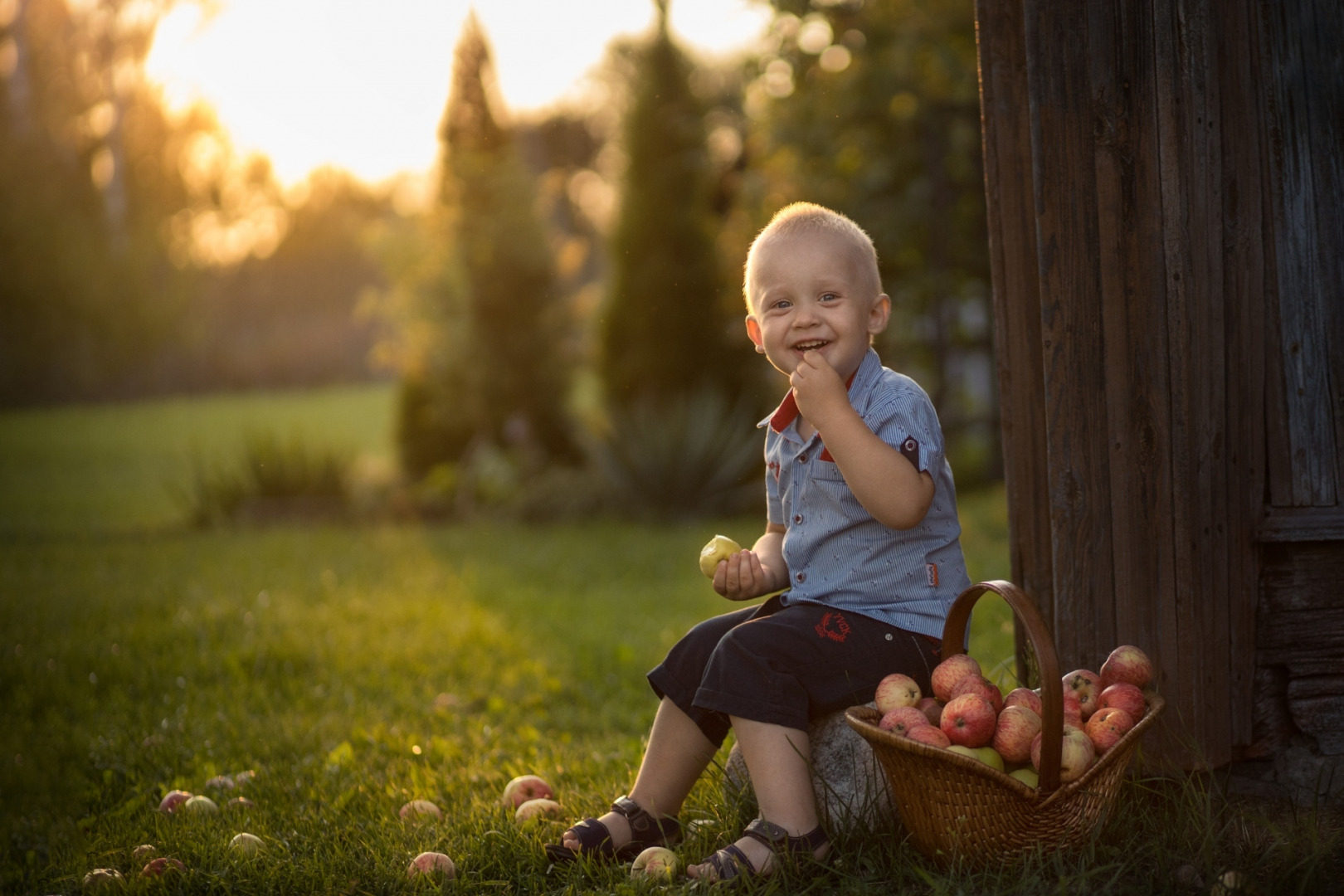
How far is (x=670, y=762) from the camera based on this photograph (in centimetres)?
271

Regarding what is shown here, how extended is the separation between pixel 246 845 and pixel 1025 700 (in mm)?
1929

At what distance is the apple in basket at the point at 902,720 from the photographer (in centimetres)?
230

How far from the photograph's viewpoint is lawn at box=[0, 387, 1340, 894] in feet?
8.27

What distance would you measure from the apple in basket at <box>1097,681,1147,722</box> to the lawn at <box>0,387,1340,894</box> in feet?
0.89

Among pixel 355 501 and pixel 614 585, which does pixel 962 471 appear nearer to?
pixel 614 585

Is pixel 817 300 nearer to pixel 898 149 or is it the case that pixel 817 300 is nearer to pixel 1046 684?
pixel 1046 684

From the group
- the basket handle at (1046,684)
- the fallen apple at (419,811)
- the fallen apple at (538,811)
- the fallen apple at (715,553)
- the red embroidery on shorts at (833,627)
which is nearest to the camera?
the basket handle at (1046,684)

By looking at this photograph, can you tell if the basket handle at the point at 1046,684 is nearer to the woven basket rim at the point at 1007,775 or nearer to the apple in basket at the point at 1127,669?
the woven basket rim at the point at 1007,775

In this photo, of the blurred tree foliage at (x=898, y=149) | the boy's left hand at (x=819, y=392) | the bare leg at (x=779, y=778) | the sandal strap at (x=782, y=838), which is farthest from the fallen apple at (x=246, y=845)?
the blurred tree foliage at (x=898, y=149)

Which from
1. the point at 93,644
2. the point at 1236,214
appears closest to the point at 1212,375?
the point at 1236,214

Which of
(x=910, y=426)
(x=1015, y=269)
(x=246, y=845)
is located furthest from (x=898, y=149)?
(x=246, y=845)

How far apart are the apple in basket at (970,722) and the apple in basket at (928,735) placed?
2cm

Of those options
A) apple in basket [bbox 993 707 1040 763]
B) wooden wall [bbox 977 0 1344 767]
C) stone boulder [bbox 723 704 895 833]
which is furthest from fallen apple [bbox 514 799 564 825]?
wooden wall [bbox 977 0 1344 767]

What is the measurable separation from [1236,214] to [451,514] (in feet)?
29.9
